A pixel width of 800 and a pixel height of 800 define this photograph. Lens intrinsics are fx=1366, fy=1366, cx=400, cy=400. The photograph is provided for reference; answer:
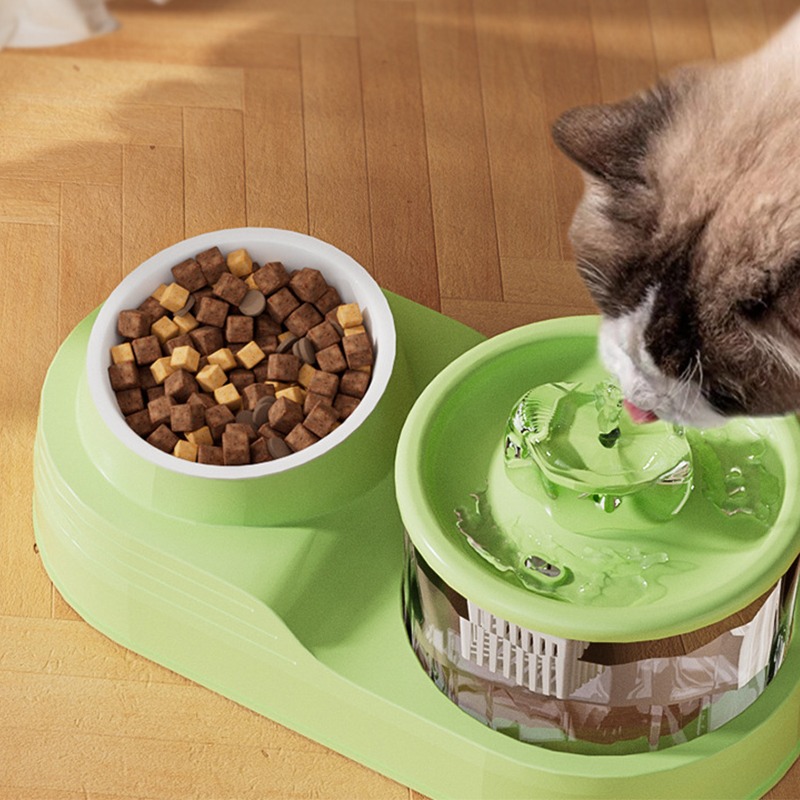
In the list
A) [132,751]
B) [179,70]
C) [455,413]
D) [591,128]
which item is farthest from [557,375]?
[179,70]

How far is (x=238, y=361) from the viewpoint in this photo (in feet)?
4.61

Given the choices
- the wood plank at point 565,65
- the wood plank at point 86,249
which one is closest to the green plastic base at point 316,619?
the wood plank at point 86,249

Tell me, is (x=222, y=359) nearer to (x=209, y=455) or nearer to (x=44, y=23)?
(x=209, y=455)

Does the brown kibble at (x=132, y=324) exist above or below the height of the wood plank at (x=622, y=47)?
above

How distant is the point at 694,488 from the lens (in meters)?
1.22

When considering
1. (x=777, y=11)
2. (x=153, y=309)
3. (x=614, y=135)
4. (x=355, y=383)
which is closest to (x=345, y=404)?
(x=355, y=383)

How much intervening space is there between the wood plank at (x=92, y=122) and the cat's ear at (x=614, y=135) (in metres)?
0.95

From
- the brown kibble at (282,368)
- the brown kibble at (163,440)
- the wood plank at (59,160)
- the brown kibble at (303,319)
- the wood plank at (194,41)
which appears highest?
the brown kibble at (303,319)

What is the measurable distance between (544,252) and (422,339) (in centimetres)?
33

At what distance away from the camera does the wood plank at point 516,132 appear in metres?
1.75

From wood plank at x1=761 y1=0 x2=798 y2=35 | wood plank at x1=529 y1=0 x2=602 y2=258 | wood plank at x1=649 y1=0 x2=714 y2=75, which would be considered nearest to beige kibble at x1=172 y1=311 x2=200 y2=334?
wood plank at x1=529 y1=0 x2=602 y2=258

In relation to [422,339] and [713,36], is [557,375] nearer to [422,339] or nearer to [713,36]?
[422,339]

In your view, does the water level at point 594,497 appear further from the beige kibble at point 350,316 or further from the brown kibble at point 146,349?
the brown kibble at point 146,349

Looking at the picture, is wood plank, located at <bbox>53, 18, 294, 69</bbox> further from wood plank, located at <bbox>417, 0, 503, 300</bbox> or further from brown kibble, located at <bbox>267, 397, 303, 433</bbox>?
brown kibble, located at <bbox>267, 397, 303, 433</bbox>
